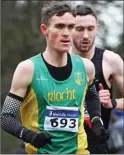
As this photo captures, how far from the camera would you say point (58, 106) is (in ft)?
19.5

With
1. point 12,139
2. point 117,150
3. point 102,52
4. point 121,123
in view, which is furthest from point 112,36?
point 102,52

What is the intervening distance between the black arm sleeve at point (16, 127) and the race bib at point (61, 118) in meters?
0.20

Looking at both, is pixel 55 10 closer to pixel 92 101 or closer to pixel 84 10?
pixel 92 101

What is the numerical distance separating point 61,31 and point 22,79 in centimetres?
49

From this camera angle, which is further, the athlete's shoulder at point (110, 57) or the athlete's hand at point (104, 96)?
the athlete's shoulder at point (110, 57)

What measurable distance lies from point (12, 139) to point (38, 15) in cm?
329

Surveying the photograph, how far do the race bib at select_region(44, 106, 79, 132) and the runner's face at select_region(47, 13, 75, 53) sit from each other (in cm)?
46

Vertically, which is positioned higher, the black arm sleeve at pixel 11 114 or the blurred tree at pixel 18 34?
the black arm sleeve at pixel 11 114

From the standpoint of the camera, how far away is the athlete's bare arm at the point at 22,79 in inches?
231

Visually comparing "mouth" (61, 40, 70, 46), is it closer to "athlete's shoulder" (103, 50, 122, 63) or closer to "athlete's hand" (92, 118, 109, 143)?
"athlete's hand" (92, 118, 109, 143)

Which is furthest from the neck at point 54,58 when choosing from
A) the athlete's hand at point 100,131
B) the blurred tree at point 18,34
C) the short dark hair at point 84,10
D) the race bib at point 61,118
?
the blurred tree at point 18,34

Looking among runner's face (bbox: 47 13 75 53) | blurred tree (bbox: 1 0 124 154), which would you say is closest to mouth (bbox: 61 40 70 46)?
runner's face (bbox: 47 13 75 53)

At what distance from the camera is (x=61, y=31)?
6012 mm

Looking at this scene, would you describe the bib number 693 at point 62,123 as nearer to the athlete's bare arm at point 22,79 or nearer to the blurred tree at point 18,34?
the athlete's bare arm at point 22,79
